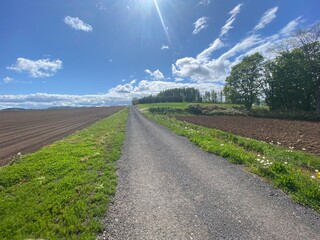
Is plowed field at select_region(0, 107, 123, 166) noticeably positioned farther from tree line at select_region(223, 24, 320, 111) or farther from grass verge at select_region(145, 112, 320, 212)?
tree line at select_region(223, 24, 320, 111)

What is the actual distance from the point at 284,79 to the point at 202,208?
4858 centimetres

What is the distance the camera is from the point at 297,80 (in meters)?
42.1

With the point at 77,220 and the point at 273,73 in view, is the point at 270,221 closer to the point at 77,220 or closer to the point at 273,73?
the point at 77,220

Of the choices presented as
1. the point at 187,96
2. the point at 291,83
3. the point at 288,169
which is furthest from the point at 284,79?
the point at 187,96

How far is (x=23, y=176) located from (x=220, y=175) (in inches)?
348

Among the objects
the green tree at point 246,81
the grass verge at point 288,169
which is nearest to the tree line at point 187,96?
the green tree at point 246,81

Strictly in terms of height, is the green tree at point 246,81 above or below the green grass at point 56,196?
above

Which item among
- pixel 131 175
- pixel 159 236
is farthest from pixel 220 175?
pixel 159 236

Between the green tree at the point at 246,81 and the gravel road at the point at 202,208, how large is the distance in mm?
50635

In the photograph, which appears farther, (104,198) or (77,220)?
(104,198)

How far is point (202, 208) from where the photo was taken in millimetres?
5734

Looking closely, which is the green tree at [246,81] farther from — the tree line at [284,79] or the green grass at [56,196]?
the green grass at [56,196]

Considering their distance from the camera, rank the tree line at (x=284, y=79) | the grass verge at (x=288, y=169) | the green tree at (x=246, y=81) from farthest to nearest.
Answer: the green tree at (x=246, y=81) → the tree line at (x=284, y=79) → the grass verge at (x=288, y=169)

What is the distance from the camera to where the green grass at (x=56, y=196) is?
472cm
